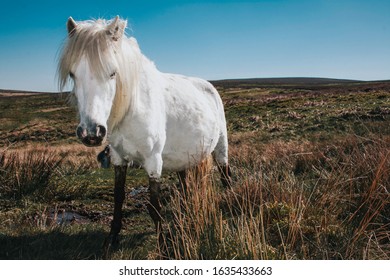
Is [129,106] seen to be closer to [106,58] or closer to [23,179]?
[106,58]

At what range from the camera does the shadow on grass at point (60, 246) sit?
10.8 feet

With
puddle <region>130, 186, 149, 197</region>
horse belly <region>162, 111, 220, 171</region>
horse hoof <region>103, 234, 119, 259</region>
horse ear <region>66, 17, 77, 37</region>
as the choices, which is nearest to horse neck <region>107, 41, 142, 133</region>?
horse ear <region>66, 17, 77, 37</region>

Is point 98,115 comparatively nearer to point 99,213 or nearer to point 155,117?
point 155,117

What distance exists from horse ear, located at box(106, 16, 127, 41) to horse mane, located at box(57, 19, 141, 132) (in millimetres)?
13

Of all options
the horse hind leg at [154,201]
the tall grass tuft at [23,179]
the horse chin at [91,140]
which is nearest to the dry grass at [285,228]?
the horse hind leg at [154,201]

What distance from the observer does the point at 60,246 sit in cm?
354

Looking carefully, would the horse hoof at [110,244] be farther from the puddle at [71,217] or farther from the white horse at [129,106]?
the puddle at [71,217]

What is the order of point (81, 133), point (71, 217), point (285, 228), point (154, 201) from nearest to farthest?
point (81, 133) → point (285, 228) → point (154, 201) → point (71, 217)

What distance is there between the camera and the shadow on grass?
10.8ft

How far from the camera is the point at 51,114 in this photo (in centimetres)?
3819

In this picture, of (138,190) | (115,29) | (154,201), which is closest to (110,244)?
(154,201)

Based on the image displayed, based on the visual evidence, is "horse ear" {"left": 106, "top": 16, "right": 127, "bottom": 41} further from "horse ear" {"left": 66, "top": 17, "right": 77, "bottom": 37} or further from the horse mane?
"horse ear" {"left": 66, "top": 17, "right": 77, "bottom": 37}

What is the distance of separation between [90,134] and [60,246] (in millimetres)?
1539
